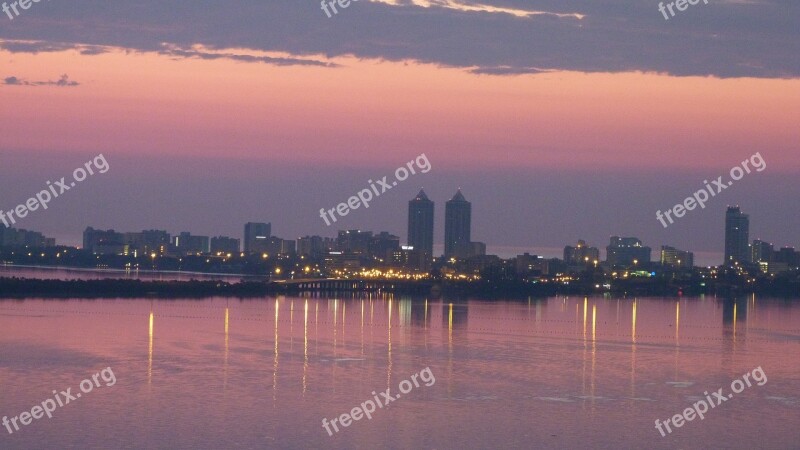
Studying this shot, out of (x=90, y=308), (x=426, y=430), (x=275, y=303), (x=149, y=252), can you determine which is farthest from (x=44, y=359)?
(x=149, y=252)

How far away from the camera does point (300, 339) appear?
3117cm

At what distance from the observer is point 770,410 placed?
19594 mm

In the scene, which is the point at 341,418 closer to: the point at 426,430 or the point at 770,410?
the point at 426,430

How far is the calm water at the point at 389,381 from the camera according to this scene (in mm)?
16828

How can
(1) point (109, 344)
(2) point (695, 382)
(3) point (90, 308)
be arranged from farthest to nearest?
(3) point (90, 308), (1) point (109, 344), (2) point (695, 382)

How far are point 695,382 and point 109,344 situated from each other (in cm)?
1487

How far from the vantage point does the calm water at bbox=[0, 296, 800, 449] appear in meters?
16.8

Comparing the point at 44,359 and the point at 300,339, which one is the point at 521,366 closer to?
the point at 300,339

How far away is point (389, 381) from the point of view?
22094 millimetres

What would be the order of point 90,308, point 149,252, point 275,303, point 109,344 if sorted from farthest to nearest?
1. point 149,252
2. point 275,303
3. point 90,308
4. point 109,344

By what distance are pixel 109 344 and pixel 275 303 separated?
26.7 m

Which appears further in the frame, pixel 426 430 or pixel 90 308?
pixel 90 308

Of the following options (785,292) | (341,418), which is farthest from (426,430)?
(785,292)

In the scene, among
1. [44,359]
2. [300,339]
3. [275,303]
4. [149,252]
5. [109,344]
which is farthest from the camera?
[149,252]
